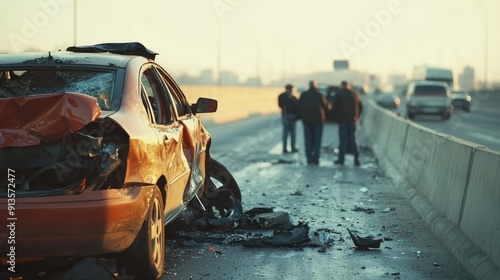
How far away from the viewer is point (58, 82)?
720 centimetres

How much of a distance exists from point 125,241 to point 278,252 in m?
2.67

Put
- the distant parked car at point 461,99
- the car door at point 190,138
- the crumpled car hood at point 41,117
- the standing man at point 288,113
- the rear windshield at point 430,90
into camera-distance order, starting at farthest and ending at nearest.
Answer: the distant parked car at point 461,99, the rear windshield at point 430,90, the standing man at point 288,113, the car door at point 190,138, the crumpled car hood at point 41,117

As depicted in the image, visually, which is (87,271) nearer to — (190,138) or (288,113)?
(190,138)

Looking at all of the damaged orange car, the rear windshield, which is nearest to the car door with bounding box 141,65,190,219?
the damaged orange car

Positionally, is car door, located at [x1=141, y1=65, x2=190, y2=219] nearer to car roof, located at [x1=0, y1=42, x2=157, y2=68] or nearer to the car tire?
car roof, located at [x1=0, y1=42, x2=157, y2=68]

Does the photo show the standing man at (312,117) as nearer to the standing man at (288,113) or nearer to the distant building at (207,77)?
the standing man at (288,113)

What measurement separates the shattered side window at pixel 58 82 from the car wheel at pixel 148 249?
36.5 inches

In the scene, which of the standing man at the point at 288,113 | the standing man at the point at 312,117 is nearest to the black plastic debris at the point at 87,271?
the standing man at the point at 312,117

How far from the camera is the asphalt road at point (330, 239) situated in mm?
7637

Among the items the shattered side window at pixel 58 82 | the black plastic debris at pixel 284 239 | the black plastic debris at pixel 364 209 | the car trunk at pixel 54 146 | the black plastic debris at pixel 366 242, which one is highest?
the shattered side window at pixel 58 82

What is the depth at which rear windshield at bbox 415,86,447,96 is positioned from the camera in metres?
52.5

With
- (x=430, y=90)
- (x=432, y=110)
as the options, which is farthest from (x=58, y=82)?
(x=430, y=90)

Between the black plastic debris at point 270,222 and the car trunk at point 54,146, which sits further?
the black plastic debris at point 270,222

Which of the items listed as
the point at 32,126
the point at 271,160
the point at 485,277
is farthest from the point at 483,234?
the point at 271,160
